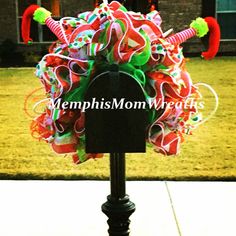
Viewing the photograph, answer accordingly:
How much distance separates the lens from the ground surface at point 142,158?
484 cm

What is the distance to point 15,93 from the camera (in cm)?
941

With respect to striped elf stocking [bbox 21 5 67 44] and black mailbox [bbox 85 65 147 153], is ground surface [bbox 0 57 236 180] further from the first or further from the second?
black mailbox [bbox 85 65 147 153]

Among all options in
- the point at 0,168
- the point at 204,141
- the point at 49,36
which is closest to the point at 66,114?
the point at 0,168

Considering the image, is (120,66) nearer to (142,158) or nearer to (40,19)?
(40,19)
